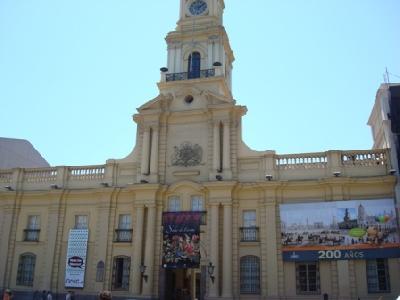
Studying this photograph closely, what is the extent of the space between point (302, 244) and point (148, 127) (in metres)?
12.3

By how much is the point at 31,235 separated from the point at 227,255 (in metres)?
13.5

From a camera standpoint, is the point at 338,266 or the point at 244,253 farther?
the point at 244,253

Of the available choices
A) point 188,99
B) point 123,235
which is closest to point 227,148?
point 188,99

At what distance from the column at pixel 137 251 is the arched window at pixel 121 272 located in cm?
104

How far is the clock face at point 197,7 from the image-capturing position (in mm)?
34397

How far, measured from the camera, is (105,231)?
28.3m

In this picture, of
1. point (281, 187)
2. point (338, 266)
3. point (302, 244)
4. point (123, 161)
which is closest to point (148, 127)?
point (123, 161)

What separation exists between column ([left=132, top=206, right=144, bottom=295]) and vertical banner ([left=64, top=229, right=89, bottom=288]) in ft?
11.8

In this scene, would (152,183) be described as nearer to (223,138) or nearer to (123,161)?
(123,161)

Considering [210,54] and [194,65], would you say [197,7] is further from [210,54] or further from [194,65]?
[194,65]

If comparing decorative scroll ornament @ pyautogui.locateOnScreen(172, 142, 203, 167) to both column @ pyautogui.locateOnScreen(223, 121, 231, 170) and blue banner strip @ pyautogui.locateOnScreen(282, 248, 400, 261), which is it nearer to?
column @ pyautogui.locateOnScreen(223, 121, 231, 170)

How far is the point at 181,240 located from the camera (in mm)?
26719

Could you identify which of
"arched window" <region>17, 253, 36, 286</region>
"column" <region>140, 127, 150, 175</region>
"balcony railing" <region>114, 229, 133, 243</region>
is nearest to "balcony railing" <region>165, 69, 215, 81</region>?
"column" <region>140, 127, 150, 175</region>

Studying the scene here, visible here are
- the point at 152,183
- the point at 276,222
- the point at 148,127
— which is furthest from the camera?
the point at 148,127
